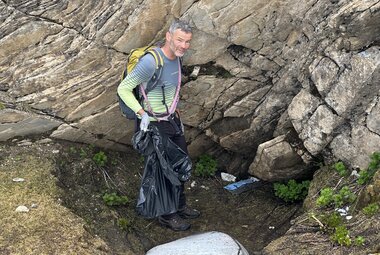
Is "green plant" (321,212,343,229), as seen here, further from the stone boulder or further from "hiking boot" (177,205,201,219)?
"hiking boot" (177,205,201,219)

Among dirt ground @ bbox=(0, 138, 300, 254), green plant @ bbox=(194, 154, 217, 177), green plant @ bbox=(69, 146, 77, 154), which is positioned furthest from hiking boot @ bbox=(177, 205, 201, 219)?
green plant @ bbox=(69, 146, 77, 154)

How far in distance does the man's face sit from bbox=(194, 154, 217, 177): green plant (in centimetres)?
309

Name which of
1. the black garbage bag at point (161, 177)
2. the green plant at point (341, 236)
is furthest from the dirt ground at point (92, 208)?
the green plant at point (341, 236)

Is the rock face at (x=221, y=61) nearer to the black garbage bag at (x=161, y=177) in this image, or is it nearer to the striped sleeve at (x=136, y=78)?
the striped sleeve at (x=136, y=78)

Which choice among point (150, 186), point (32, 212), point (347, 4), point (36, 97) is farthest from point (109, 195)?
point (347, 4)

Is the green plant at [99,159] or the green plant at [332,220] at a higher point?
the green plant at [332,220]

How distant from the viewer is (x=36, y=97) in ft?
26.0

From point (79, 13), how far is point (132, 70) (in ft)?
4.70

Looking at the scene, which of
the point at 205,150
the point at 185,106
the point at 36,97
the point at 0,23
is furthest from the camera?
the point at 205,150

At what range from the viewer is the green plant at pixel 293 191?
28.0ft

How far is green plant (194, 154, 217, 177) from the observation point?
9484 millimetres

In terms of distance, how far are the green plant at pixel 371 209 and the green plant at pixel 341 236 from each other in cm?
34

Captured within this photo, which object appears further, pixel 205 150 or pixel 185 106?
pixel 205 150

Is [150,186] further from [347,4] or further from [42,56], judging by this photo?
[347,4]
